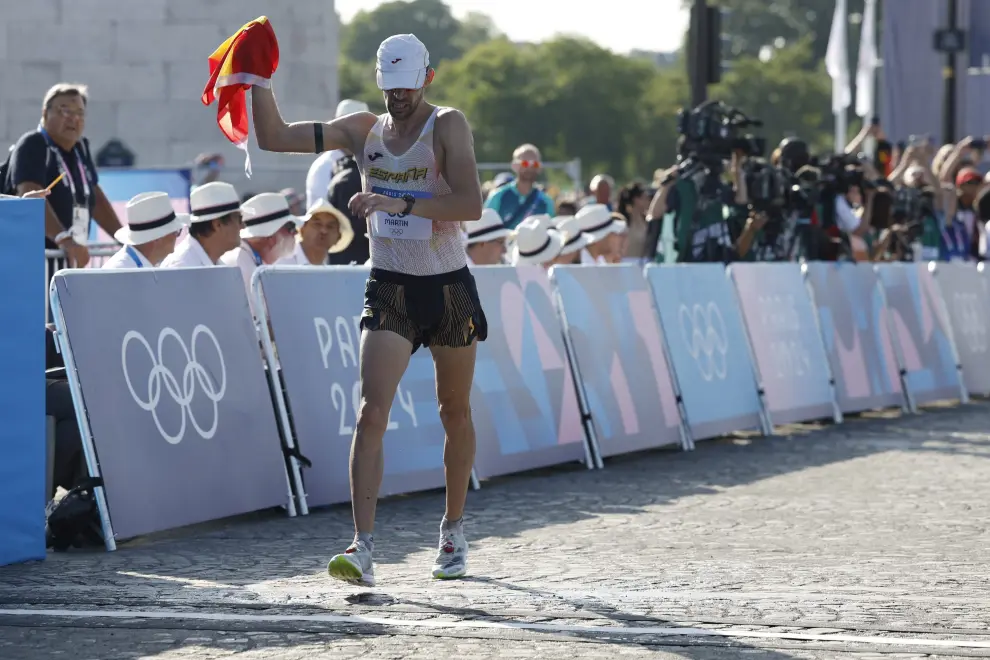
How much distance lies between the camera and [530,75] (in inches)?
4368

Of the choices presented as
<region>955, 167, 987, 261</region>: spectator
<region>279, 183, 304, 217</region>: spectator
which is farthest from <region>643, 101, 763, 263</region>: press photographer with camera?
<region>955, 167, 987, 261</region>: spectator

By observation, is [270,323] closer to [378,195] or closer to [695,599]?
[378,195]

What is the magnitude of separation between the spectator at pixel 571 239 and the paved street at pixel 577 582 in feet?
8.69

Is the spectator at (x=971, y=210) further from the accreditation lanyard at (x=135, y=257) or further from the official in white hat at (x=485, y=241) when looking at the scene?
the accreditation lanyard at (x=135, y=257)

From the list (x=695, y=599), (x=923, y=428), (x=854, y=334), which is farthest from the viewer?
(x=854, y=334)

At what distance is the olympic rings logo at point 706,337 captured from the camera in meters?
13.3

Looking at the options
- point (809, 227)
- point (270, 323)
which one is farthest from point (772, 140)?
point (270, 323)

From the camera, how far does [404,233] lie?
7129 millimetres

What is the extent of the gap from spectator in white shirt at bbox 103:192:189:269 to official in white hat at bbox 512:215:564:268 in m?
3.29

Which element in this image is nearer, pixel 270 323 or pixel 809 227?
pixel 270 323

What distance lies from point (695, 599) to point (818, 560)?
1.20 metres

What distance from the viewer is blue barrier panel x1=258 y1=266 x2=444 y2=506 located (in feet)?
31.5

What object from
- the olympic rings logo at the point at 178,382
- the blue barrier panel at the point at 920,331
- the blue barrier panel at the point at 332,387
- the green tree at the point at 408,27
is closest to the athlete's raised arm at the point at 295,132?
the olympic rings logo at the point at 178,382

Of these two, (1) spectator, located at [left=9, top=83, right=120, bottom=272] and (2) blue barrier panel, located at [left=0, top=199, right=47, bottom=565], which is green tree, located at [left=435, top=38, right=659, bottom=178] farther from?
(2) blue barrier panel, located at [left=0, top=199, right=47, bottom=565]
